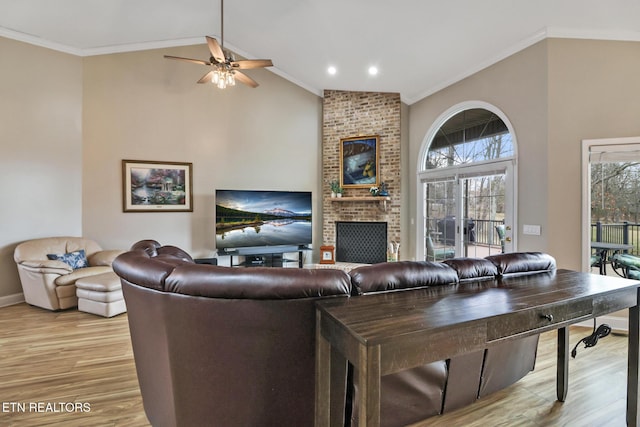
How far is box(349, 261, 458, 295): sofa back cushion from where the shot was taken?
157cm

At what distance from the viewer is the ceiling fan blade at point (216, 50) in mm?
3151

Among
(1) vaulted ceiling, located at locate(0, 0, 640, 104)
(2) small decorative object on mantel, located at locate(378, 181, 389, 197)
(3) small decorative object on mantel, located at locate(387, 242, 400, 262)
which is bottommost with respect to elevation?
(3) small decorative object on mantel, located at locate(387, 242, 400, 262)

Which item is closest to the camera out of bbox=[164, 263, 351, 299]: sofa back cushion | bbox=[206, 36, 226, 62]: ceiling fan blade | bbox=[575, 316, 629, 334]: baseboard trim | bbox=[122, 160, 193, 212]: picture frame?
bbox=[164, 263, 351, 299]: sofa back cushion

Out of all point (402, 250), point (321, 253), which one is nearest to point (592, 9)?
point (402, 250)

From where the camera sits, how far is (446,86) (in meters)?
5.28

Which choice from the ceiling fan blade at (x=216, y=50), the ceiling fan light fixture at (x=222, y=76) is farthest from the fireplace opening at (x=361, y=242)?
the ceiling fan blade at (x=216, y=50)

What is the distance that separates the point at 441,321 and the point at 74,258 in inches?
190

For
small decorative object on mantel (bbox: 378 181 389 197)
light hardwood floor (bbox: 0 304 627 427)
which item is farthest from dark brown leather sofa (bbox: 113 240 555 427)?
small decorative object on mantel (bbox: 378 181 389 197)

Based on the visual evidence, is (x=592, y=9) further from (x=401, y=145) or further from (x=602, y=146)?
(x=401, y=145)

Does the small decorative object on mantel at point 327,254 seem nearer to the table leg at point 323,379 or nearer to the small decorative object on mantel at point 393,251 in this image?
the small decorative object on mantel at point 393,251

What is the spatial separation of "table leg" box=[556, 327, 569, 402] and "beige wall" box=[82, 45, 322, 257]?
459 cm

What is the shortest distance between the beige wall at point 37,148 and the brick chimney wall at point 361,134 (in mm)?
4187

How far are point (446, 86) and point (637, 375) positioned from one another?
4754mm

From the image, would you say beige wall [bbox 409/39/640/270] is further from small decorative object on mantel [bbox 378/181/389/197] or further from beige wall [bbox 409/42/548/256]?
small decorative object on mantel [bbox 378/181/389/197]
